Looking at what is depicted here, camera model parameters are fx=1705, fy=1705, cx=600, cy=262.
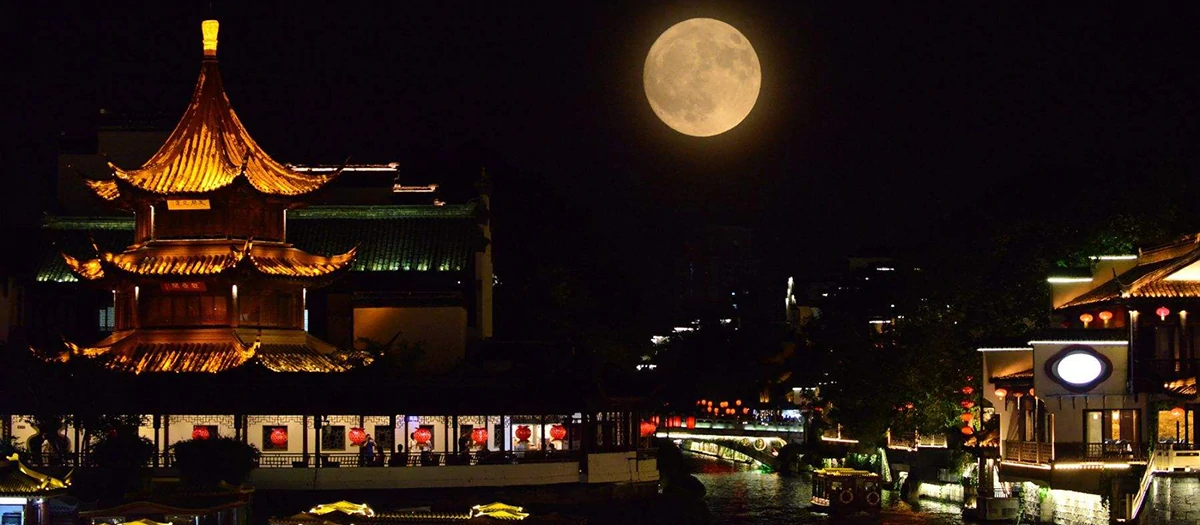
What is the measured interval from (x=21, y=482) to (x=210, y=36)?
808 inches

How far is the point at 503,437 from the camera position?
49.8 m

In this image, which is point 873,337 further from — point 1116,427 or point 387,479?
point 387,479

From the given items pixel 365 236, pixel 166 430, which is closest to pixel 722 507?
pixel 365 236

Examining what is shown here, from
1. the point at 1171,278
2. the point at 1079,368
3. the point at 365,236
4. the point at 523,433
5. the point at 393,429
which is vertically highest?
the point at 365,236

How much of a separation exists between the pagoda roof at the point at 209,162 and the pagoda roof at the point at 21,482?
1566 cm

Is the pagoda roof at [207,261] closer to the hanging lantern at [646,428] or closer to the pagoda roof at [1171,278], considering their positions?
the hanging lantern at [646,428]

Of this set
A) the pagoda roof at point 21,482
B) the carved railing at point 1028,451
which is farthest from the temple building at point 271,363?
the carved railing at point 1028,451

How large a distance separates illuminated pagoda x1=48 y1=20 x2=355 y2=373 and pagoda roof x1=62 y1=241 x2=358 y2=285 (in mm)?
40

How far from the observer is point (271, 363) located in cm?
4856

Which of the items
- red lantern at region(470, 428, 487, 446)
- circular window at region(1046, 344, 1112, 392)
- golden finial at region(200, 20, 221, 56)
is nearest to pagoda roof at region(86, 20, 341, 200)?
golden finial at region(200, 20, 221, 56)

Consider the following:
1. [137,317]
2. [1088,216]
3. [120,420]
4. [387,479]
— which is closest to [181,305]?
[137,317]

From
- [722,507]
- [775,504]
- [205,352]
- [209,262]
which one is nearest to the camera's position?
[205,352]

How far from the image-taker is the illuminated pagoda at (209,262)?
49500 mm

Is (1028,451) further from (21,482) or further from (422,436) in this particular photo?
(21,482)
